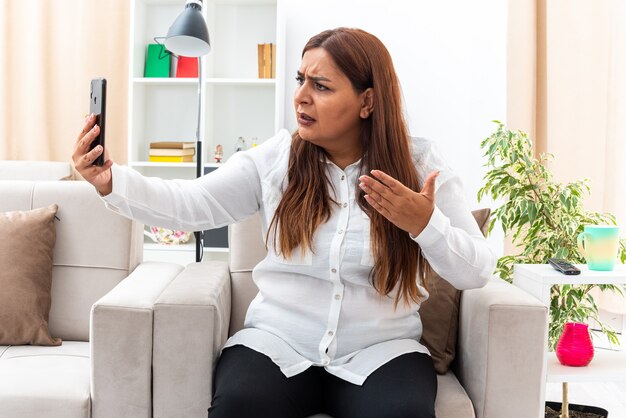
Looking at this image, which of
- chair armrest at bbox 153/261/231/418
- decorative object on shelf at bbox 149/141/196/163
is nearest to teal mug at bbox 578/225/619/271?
chair armrest at bbox 153/261/231/418

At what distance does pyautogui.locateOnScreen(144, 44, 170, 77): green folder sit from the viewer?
3637mm

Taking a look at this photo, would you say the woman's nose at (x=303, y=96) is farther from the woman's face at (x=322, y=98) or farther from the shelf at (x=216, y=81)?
the shelf at (x=216, y=81)

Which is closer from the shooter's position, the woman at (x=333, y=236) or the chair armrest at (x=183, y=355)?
the woman at (x=333, y=236)

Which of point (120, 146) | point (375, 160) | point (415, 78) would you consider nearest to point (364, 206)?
point (375, 160)

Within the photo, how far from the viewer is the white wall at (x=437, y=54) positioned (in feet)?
11.6

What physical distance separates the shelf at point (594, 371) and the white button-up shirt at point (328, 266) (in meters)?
0.45

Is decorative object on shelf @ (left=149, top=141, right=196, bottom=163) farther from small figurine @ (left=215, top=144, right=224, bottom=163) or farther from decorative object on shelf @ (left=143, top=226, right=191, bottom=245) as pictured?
decorative object on shelf @ (left=143, top=226, right=191, bottom=245)

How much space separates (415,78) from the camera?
11.7 ft

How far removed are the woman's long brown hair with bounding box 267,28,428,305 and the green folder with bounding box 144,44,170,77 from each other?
211cm

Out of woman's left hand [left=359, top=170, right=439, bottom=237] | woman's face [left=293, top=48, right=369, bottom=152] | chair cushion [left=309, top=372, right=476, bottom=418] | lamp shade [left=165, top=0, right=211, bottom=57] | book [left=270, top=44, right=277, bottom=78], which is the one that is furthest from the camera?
book [left=270, top=44, right=277, bottom=78]

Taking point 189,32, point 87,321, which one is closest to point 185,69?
point 189,32

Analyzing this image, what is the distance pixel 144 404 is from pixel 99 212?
694 millimetres

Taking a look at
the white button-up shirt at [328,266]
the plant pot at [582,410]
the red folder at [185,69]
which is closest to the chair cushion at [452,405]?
the white button-up shirt at [328,266]

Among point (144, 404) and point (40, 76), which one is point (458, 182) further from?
point (40, 76)
